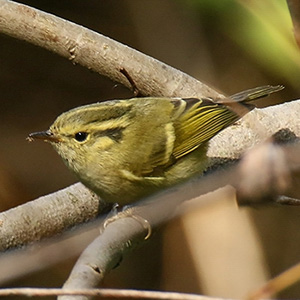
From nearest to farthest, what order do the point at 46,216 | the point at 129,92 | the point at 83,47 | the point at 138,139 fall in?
the point at 46,216
the point at 138,139
the point at 83,47
the point at 129,92

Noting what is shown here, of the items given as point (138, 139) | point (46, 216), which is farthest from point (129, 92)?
point (46, 216)

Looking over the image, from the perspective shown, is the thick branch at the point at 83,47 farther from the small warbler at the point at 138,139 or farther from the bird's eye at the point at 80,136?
the bird's eye at the point at 80,136

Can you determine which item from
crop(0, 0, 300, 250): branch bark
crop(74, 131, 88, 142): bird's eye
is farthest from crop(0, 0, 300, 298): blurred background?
crop(74, 131, 88, 142): bird's eye

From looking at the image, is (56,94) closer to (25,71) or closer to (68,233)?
(25,71)

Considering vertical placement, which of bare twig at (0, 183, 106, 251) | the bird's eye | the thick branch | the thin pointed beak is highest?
the thick branch

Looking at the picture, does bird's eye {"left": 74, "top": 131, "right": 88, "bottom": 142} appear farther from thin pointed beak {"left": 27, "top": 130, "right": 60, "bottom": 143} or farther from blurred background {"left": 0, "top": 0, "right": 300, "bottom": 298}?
blurred background {"left": 0, "top": 0, "right": 300, "bottom": 298}

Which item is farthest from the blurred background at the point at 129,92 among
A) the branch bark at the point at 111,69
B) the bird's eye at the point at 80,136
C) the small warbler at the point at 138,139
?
the bird's eye at the point at 80,136

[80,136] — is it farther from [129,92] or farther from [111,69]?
[129,92]

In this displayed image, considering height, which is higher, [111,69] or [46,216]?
[111,69]
